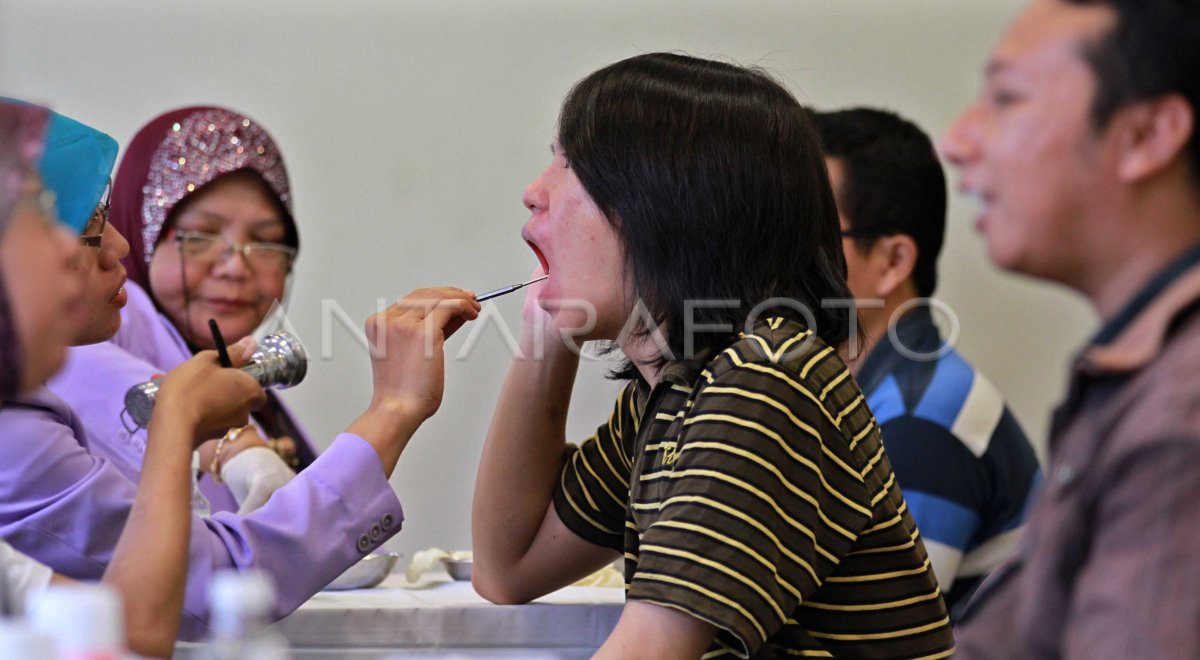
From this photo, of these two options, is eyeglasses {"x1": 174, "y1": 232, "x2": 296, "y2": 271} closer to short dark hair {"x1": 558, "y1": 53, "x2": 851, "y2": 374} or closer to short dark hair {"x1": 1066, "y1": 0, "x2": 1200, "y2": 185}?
short dark hair {"x1": 558, "y1": 53, "x2": 851, "y2": 374}

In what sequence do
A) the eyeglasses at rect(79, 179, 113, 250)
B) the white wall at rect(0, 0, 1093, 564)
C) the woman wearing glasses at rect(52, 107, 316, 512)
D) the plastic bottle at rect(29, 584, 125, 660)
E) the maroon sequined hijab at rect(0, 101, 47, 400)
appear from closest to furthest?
the plastic bottle at rect(29, 584, 125, 660) → the maroon sequined hijab at rect(0, 101, 47, 400) → the eyeglasses at rect(79, 179, 113, 250) → the woman wearing glasses at rect(52, 107, 316, 512) → the white wall at rect(0, 0, 1093, 564)

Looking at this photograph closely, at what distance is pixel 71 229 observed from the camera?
824 mm

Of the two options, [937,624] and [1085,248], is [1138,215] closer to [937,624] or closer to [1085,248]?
[1085,248]

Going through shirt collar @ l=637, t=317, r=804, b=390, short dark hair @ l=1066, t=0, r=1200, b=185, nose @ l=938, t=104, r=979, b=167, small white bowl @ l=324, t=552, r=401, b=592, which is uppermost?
short dark hair @ l=1066, t=0, r=1200, b=185

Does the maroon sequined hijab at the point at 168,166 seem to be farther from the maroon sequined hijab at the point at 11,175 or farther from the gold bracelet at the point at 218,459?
the maroon sequined hijab at the point at 11,175

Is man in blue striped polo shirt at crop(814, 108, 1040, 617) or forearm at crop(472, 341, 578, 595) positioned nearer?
forearm at crop(472, 341, 578, 595)

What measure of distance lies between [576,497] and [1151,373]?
86cm

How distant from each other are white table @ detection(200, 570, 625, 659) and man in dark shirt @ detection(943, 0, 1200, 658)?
0.85 m

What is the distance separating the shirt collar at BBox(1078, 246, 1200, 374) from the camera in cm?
65

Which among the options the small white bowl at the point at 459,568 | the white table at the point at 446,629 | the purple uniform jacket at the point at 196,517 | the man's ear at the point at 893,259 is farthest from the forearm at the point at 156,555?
the man's ear at the point at 893,259

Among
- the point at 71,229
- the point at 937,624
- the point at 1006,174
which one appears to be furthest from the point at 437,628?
the point at 1006,174

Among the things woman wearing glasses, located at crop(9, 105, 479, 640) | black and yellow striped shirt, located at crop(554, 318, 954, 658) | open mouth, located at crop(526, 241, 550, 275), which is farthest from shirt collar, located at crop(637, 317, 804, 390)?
woman wearing glasses, located at crop(9, 105, 479, 640)

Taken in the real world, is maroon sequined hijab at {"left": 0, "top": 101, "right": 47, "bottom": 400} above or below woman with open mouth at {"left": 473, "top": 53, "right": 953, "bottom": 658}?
above

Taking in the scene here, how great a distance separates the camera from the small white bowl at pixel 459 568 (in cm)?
185
